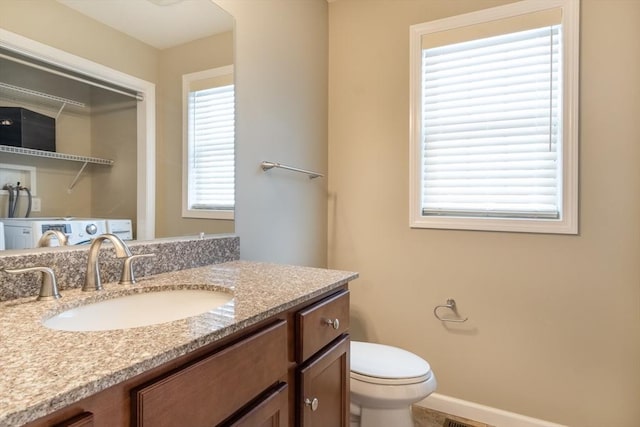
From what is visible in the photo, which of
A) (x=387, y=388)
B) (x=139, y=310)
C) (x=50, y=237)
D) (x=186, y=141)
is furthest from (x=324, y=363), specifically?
(x=186, y=141)

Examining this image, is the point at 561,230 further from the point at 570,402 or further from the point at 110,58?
the point at 110,58

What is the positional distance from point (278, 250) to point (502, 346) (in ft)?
4.13

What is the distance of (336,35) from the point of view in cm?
227

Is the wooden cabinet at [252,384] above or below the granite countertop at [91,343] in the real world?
below

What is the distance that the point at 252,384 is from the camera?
2.70 ft

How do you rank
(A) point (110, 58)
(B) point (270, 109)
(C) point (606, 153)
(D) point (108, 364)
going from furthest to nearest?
(B) point (270, 109)
(C) point (606, 153)
(A) point (110, 58)
(D) point (108, 364)

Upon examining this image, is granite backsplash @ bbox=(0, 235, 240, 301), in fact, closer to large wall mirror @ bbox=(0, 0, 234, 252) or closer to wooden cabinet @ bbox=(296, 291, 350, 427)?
→ large wall mirror @ bbox=(0, 0, 234, 252)

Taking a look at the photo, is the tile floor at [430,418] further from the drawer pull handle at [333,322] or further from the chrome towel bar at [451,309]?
the drawer pull handle at [333,322]

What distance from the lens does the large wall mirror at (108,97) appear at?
0.95m

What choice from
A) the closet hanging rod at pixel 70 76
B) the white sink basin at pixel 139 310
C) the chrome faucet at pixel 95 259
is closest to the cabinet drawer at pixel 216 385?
the white sink basin at pixel 139 310

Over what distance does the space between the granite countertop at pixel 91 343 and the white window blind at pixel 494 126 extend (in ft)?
3.92

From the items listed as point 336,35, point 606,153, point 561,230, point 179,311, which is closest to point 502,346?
point 561,230

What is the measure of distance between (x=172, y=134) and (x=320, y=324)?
2.92ft

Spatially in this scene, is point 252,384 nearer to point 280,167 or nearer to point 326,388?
point 326,388
